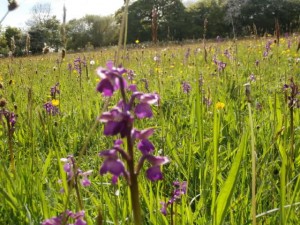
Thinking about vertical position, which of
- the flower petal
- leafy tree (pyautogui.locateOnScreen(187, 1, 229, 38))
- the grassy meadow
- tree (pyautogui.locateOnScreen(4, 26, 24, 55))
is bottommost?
the grassy meadow

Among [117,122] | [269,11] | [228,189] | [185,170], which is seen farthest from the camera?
[269,11]

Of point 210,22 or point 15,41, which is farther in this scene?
point 210,22

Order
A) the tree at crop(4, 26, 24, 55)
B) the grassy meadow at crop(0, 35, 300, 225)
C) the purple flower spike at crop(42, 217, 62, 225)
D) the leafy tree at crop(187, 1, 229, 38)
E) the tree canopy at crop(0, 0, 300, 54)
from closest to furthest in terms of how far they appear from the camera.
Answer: the purple flower spike at crop(42, 217, 62, 225) → the grassy meadow at crop(0, 35, 300, 225) → the tree at crop(4, 26, 24, 55) → the tree canopy at crop(0, 0, 300, 54) → the leafy tree at crop(187, 1, 229, 38)

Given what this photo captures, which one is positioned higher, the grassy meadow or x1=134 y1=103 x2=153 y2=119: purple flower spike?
x1=134 y1=103 x2=153 y2=119: purple flower spike

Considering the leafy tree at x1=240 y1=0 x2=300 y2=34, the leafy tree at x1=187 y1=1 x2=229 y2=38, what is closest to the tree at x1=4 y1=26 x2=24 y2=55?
the leafy tree at x1=187 y1=1 x2=229 y2=38

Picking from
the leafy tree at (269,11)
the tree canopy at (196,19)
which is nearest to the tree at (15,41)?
the tree canopy at (196,19)

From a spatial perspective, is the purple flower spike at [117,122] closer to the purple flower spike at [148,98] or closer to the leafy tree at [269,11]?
the purple flower spike at [148,98]

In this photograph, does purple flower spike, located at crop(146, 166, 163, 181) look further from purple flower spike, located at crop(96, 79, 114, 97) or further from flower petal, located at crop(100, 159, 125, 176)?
purple flower spike, located at crop(96, 79, 114, 97)

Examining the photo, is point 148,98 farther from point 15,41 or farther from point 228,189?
point 15,41

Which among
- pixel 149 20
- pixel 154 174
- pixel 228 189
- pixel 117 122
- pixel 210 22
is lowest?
pixel 228 189

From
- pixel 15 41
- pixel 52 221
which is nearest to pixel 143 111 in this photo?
pixel 52 221

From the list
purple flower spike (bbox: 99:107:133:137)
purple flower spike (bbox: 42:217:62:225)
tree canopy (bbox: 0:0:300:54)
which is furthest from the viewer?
tree canopy (bbox: 0:0:300:54)

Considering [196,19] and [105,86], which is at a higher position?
[196,19]

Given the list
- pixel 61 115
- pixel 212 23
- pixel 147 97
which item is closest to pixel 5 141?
pixel 61 115
